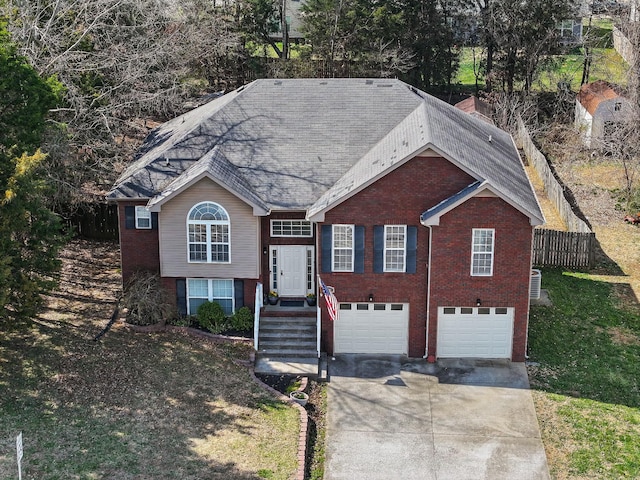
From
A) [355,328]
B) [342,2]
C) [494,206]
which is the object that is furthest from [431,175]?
[342,2]

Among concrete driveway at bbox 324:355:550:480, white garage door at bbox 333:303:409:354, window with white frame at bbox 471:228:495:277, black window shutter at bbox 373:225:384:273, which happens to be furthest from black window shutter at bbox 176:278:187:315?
window with white frame at bbox 471:228:495:277

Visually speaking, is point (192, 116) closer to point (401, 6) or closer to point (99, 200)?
point (99, 200)

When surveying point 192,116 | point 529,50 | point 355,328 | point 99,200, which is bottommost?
point 355,328

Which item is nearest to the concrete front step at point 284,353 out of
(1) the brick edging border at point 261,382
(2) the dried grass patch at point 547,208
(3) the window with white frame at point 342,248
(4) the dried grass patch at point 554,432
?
(1) the brick edging border at point 261,382

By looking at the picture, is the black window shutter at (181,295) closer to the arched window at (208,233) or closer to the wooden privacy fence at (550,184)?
the arched window at (208,233)

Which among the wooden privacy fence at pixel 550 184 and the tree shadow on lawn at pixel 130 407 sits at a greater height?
the wooden privacy fence at pixel 550 184

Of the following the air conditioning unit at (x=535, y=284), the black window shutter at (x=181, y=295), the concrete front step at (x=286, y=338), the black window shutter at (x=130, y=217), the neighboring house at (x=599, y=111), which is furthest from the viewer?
the neighboring house at (x=599, y=111)
